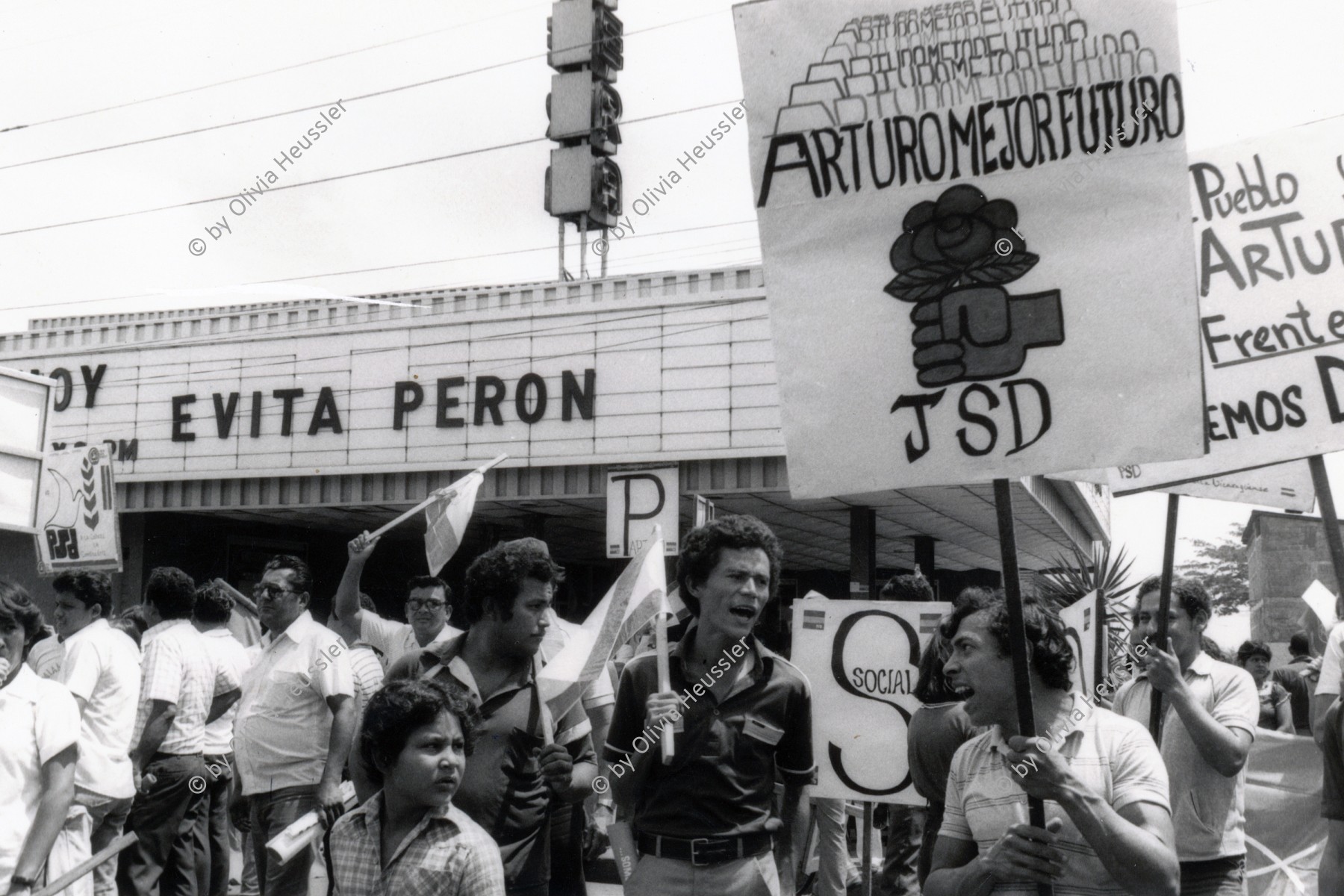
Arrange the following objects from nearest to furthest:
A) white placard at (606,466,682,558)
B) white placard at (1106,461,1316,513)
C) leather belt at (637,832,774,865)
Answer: leather belt at (637,832,774,865)
white placard at (1106,461,1316,513)
white placard at (606,466,682,558)

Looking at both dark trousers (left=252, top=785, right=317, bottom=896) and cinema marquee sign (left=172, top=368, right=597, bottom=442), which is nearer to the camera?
dark trousers (left=252, top=785, right=317, bottom=896)

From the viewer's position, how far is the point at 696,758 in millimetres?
3711

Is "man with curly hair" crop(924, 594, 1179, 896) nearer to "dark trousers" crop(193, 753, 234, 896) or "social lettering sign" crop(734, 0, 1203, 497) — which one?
"social lettering sign" crop(734, 0, 1203, 497)

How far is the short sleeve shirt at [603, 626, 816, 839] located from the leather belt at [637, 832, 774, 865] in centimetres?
2

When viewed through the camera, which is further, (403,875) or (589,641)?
(589,641)

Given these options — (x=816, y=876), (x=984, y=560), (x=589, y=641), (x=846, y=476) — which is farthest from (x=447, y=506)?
(x=984, y=560)

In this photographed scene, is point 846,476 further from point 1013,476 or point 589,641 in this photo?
point 589,641

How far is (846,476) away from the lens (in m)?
3.20

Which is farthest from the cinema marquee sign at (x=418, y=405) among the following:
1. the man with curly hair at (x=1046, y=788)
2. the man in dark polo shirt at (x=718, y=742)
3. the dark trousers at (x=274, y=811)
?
the man with curly hair at (x=1046, y=788)

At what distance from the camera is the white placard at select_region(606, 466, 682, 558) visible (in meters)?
9.81

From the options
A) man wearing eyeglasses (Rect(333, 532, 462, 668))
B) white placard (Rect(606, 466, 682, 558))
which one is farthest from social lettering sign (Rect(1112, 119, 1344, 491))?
white placard (Rect(606, 466, 682, 558))

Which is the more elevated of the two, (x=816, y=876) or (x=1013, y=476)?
(x=1013, y=476)

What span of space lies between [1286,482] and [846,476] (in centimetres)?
304

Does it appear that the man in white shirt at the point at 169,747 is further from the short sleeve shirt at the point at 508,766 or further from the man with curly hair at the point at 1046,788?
the man with curly hair at the point at 1046,788
